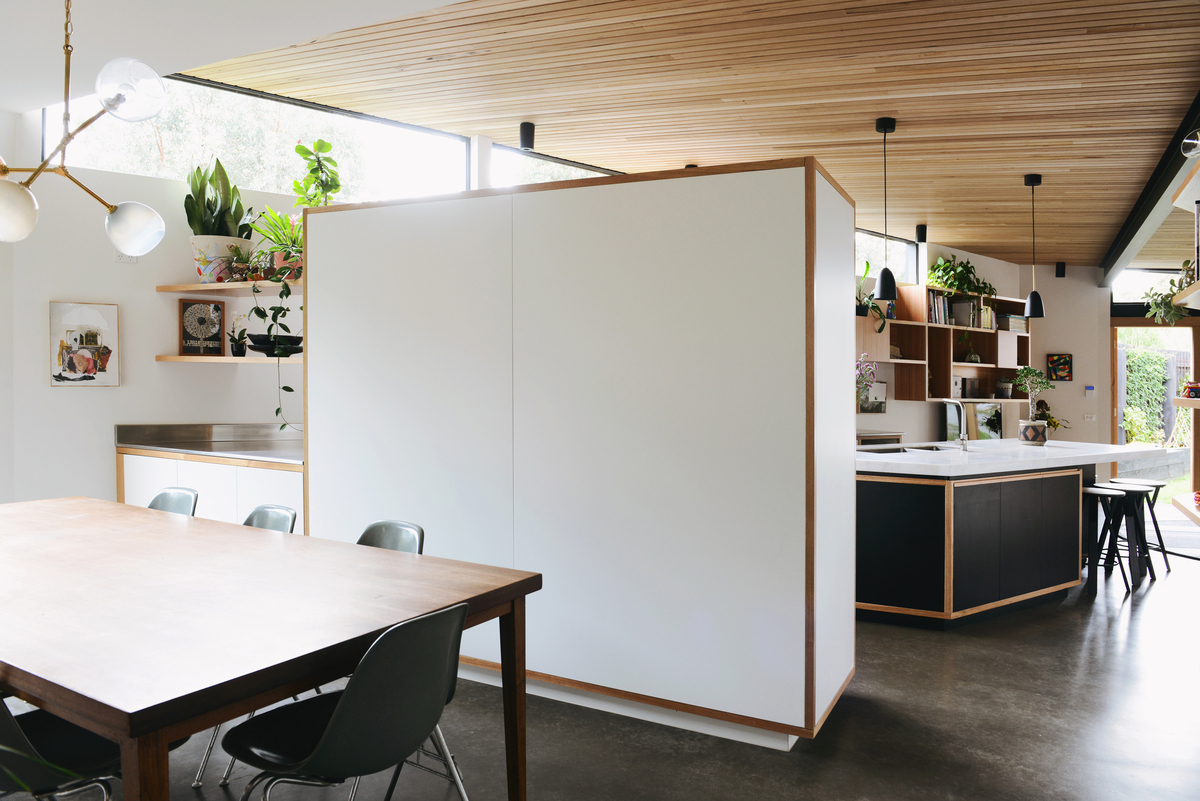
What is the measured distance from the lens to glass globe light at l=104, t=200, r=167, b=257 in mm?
2607

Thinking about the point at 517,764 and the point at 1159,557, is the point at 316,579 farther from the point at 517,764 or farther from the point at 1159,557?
the point at 1159,557

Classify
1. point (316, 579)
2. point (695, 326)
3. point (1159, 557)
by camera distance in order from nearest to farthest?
point (316, 579) → point (695, 326) → point (1159, 557)

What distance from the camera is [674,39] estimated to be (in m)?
4.15

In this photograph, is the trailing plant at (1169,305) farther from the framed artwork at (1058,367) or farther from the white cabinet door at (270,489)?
the framed artwork at (1058,367)

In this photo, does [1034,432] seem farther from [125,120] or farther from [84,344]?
[84,344]

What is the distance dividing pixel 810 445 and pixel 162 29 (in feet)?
10.9

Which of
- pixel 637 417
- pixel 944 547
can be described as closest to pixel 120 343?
pixel 637 417

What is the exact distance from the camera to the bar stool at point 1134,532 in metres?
5.65

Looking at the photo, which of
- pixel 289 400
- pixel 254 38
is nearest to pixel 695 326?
pixel 254 38

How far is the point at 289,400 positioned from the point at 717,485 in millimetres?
3582

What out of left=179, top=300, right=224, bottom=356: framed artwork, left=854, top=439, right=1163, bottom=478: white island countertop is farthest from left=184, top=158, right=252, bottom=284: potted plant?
left=854, top=439, right=1163, bottom=478: white island countertop

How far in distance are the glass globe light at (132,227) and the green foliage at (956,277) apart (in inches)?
324

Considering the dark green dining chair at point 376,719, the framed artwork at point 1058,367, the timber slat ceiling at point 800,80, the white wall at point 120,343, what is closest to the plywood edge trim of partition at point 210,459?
the white wall at point 120,343

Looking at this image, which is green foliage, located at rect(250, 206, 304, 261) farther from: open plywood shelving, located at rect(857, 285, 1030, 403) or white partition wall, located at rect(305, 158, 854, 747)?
open plywood shelving, located at rect(857, 285, 1030, 403)
